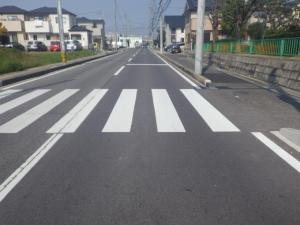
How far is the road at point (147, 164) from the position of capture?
3.37 m

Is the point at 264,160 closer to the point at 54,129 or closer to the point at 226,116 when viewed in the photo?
the point at 226,116

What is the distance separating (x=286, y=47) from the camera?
41.7 feet

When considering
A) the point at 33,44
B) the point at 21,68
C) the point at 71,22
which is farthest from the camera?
the point at 71,22

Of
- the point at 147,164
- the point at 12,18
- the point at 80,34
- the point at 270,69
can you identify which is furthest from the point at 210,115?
the point at 80,34

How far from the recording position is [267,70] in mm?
13234

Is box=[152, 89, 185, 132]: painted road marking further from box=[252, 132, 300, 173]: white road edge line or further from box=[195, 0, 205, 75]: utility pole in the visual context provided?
box=[195, 0, 205, 75]: utility pole

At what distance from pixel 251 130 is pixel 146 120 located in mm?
2242

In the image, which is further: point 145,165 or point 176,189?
point 145,165

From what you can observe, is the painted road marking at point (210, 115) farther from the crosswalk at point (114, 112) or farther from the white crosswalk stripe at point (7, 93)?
the white crosswalk stripe at point (7, 93)

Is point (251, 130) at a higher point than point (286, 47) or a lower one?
lower

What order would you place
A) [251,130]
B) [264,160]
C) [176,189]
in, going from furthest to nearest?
[251,130], [264,160], [176,189]

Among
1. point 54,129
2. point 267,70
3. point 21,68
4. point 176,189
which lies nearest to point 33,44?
point 21,68

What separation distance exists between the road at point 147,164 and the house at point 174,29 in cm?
8420

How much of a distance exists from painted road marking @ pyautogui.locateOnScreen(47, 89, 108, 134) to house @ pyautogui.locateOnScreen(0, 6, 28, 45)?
62508 mm
